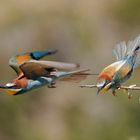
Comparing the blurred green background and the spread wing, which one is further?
the blurred green background

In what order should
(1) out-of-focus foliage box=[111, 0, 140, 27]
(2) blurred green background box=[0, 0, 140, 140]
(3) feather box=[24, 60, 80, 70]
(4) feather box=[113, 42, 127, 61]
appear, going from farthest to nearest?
(1) out-of-focus foliage box=[111, 0, 140, 27]
(2) blurred green background box=[0, 0, 140, 140]
(4) feather box=[113, 42, 127, 61]
(3) feather box=[24, 60, 80, 70]

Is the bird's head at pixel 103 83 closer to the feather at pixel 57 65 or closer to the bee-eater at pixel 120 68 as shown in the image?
the bee-eater at pixel 120 68

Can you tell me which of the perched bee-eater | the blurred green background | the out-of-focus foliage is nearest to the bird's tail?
the perched bee-eater

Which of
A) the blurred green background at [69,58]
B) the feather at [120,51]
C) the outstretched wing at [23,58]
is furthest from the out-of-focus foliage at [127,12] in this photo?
the outstretched wing at [23,58]

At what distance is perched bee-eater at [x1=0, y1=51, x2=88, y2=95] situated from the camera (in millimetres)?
1721

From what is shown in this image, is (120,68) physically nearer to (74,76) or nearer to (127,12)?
(74,76)

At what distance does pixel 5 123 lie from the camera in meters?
6.39

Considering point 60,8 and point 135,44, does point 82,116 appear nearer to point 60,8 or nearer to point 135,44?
point 60,8

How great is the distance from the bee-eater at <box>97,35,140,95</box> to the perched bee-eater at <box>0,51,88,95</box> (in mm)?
57

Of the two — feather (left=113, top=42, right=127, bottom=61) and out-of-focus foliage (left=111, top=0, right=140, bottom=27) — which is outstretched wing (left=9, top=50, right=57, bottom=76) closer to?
feather (left=113, top=42, right=127, bottom=61)

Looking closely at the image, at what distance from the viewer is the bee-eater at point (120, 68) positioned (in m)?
1.77

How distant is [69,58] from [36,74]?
5.81 meters

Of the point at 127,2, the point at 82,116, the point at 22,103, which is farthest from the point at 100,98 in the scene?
the point at 127,2

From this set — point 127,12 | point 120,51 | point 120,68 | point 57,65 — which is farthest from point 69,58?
point 57,65
